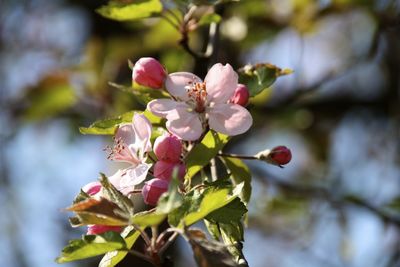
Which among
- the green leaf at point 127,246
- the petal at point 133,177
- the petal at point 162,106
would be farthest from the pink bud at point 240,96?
the green leaf at point 127,246

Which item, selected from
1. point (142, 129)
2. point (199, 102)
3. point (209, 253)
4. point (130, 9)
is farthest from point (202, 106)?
point (130, 9)

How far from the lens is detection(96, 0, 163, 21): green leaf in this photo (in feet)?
5.36

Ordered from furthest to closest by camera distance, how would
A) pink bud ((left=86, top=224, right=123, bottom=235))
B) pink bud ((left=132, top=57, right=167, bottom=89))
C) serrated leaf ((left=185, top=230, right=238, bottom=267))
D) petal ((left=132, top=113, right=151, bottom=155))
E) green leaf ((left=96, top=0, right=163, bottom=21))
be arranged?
green leaf ((left=96, top=0, right=163, bottom=21))
pink bud ((left=132, top=57, right=167, bottom=89))
petal ((left=132, top=113, right=151, bottom=155))
pink bud ((left=86, top=224, right=123, bottom=235))
serrated leaf ((left=185, top=230, right=238, bottom=267))

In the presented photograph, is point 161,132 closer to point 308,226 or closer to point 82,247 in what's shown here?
point 82,247

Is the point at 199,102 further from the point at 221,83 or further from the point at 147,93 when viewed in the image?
the point at 147,93

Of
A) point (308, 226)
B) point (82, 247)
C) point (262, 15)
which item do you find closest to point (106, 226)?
point (82, 247)

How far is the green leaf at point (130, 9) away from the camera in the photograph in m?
1.63

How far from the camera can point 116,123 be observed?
1297mm

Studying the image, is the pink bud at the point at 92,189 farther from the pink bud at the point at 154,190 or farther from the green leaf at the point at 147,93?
the green leaf at the point at 147,93

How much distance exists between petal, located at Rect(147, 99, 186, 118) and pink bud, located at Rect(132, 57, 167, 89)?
0.09 m

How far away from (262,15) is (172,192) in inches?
83.3

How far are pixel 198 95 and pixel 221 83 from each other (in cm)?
5

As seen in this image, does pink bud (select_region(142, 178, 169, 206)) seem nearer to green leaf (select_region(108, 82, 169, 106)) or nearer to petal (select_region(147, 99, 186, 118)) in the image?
petal (select_region(147, 99, 186, 118))

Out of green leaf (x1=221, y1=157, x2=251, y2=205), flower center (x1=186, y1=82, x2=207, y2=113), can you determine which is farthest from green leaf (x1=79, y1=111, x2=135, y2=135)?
green leaf (x1=221, y1=157, x2=251, y2=205)
